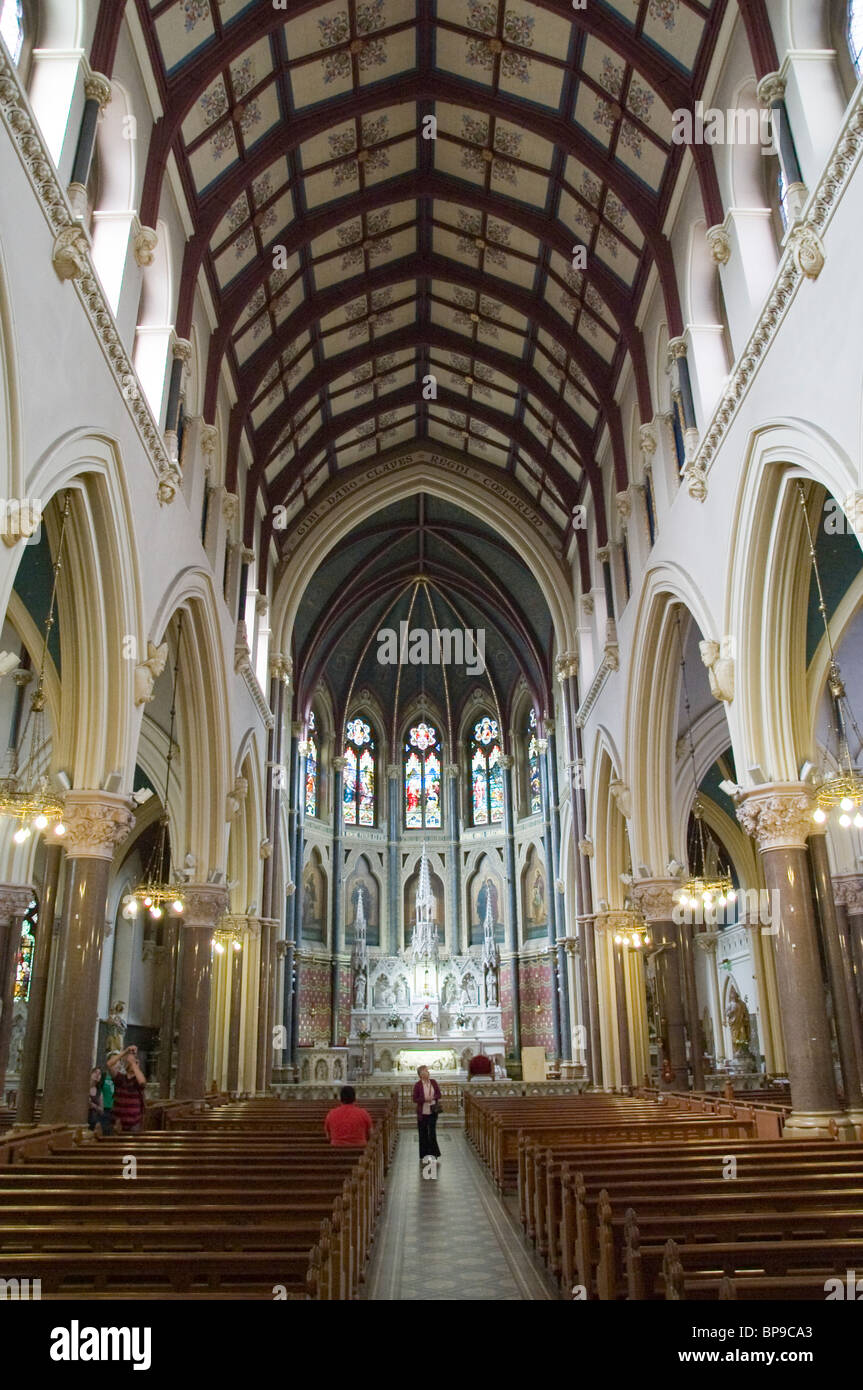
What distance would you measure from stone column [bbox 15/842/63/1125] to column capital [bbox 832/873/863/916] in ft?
46.2

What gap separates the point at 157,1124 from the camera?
1380cm

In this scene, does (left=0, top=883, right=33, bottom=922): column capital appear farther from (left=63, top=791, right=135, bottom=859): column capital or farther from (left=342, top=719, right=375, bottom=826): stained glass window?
(left=342, top=719, right=375, bottom=826): stained glass window

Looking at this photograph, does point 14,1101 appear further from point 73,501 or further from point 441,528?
point 441,528

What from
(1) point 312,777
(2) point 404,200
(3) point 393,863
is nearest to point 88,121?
(2) point 404,200

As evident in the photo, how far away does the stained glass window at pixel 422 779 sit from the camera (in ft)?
120

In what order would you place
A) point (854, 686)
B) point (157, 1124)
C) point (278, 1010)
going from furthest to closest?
1. point (278, 1010)
2. point (854, 686)
3. point (157, 1124)

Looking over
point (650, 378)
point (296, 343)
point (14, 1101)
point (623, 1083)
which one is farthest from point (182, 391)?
point (623, 1083)

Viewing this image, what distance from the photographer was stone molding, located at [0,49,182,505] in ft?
26.5

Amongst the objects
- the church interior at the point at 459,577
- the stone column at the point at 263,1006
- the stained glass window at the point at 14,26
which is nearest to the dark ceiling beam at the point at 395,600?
the church interior at the point at 459,577

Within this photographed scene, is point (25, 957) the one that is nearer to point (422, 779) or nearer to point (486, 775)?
point (422, 779)

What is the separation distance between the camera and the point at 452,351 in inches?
912

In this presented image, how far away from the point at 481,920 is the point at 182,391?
2387 cm

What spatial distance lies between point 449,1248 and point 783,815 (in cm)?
625

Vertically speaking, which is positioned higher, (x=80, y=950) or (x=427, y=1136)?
(x=80, y=950)
